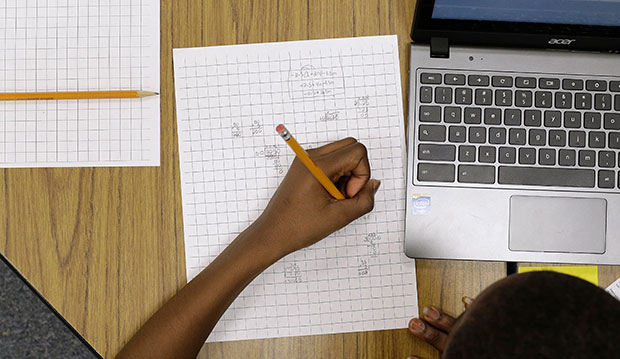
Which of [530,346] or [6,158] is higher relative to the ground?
[6,158]

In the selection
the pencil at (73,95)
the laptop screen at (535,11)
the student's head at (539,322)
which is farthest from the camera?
the pencil at (73,95)

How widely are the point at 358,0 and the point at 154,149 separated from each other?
1.04 ft

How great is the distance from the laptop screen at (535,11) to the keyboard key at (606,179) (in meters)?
0.17

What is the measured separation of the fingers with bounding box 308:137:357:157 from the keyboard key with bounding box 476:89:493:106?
0.15m

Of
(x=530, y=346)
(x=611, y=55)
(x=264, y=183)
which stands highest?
(x=611, y=55)

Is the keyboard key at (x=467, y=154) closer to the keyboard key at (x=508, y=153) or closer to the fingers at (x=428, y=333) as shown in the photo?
the keyboard key at (x=508, y=153)

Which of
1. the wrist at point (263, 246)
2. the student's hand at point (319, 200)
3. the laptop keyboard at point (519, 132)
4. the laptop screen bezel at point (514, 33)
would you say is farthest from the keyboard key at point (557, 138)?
the wrist at point (263, 246)

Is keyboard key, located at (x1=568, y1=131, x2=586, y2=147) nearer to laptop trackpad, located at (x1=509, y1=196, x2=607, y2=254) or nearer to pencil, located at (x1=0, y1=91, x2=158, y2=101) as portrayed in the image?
laptop trackpad, located at (x1=509, y1=196, x2=607, y2=254)

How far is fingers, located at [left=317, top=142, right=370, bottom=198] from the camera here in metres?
0.54

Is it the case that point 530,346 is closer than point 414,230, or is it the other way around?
point 530,346

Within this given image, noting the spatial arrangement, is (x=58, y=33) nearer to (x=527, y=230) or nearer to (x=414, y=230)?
(x=414, y=230)

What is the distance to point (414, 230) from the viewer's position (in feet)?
1.87

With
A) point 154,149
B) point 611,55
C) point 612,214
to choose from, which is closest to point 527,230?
point 612,214

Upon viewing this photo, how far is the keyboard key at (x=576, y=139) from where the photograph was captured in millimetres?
560
